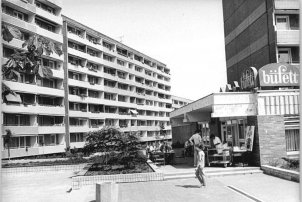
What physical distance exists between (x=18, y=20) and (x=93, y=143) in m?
24.4

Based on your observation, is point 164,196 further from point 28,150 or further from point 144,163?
point 28,150

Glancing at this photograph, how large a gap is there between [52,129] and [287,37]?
91.5 feet

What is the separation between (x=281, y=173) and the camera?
12.0m

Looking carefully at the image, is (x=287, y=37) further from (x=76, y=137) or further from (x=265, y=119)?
(x=76, y=137)

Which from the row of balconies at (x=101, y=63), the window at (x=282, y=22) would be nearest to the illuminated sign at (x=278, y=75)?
the window at (x=282, y=22)

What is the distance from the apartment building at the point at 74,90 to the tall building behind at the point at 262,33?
16063 mm

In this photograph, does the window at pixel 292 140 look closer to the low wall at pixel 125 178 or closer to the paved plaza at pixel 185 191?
the paved plaza at pixel 185 191

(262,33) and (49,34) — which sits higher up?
(49,34)

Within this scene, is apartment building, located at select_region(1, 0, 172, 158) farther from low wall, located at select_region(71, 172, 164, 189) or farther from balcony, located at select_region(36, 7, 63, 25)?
low wall, located at select_region(71, 172, 164, 189)

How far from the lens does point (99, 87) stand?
53.4 meters

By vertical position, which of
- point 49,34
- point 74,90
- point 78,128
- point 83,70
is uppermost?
point 49,34

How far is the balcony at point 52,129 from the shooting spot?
37.2 metres

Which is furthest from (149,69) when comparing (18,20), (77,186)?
(77,186)

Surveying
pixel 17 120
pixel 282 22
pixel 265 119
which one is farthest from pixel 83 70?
pixel 265 119
